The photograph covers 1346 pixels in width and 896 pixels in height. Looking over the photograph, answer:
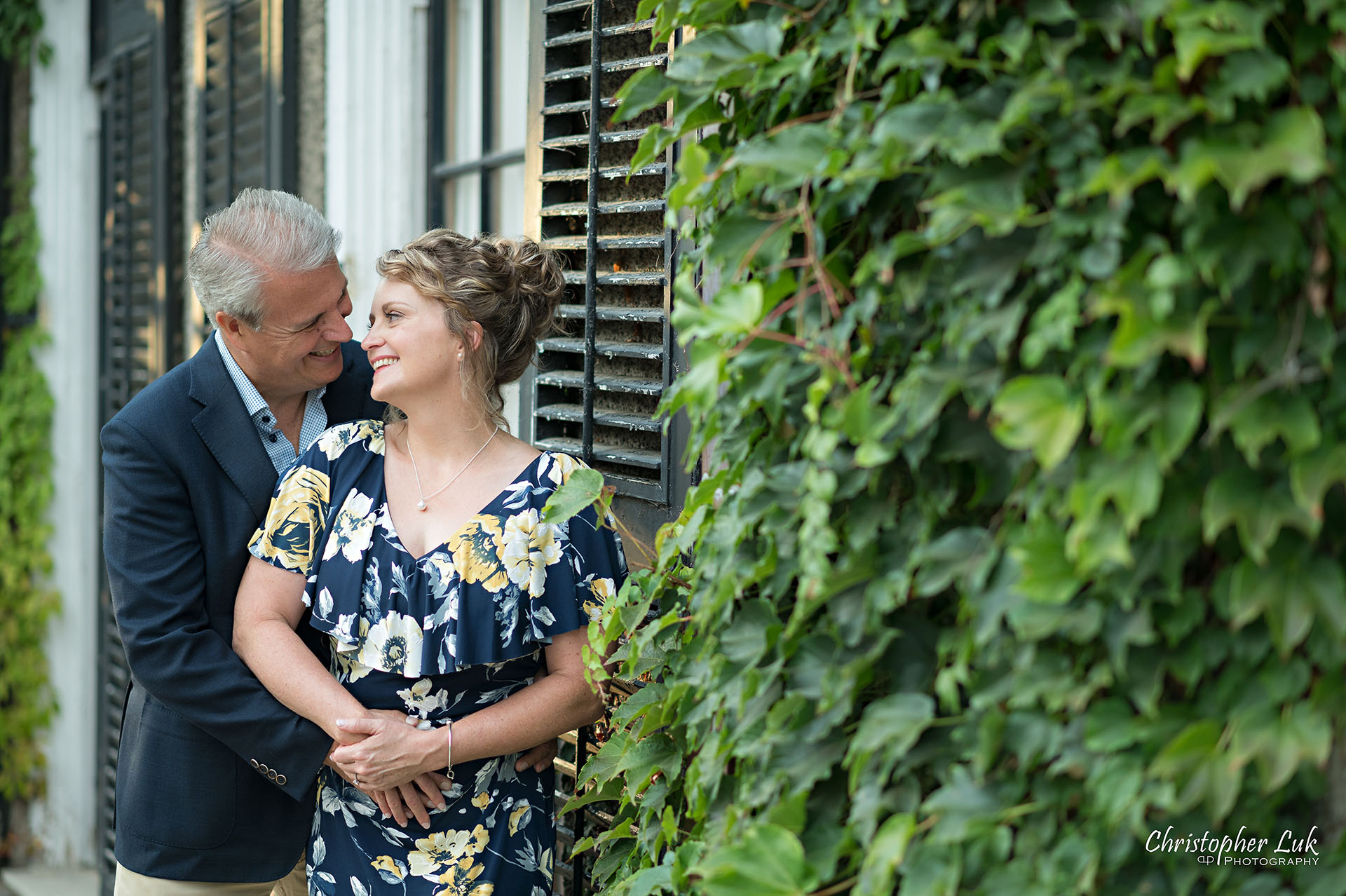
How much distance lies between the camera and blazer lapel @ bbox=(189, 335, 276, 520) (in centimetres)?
197

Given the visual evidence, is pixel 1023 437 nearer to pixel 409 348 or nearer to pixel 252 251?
pixel 409 348

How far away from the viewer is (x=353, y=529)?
1.78m

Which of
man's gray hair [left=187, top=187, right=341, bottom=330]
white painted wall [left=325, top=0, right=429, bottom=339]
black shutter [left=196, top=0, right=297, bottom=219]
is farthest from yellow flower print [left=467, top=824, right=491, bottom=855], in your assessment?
black shutter [left=196, top=0, right=297, bottom=219]

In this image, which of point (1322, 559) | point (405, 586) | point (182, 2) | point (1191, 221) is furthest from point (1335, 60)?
point (182, 2)

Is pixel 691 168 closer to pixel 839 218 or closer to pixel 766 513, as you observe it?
pixel 839 218

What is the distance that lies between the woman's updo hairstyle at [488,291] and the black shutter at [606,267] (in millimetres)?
125

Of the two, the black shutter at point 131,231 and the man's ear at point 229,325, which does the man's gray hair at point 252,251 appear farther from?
the black shutter at point 131,231

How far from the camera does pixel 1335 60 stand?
2.68 ft

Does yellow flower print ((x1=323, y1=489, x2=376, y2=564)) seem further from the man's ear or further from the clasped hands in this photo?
the man's ear

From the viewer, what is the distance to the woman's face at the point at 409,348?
5.87ft

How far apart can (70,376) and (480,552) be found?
13.5 feet

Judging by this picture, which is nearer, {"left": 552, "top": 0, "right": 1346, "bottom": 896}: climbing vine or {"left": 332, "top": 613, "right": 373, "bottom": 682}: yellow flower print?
{"left": 552, "top": 0, "right": 1346, "bottom": 896}: climbing vine

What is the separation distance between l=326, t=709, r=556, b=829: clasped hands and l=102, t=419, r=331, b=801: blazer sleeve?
12 cm

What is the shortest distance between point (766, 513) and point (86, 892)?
4.79 meters
